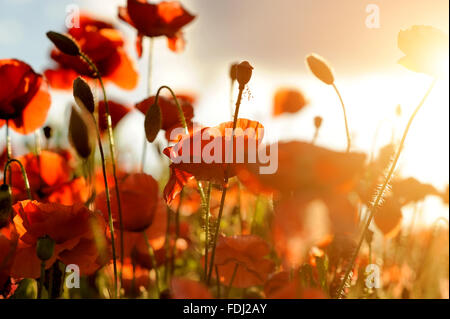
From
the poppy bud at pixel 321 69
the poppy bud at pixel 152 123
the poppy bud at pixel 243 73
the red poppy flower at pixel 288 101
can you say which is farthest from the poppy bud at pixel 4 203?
the red poppy flower at pixel 288 101

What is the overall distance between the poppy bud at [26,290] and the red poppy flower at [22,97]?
0.25m

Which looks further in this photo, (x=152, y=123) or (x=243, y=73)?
(x=152, y=123)

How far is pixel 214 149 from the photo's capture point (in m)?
0.55

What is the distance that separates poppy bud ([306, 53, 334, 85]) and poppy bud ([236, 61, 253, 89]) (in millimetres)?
173

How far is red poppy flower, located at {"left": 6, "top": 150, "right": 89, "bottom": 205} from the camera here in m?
0.83

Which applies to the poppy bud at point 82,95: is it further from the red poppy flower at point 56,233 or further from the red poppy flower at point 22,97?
the red poppy flower at point 22,97

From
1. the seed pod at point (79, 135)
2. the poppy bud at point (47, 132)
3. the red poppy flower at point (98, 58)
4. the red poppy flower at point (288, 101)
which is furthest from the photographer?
the red poppy flower at point (288, 101)

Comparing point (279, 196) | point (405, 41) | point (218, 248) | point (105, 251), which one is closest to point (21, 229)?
point (105, 251)

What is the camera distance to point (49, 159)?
930 mm

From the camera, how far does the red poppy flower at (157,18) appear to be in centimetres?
109

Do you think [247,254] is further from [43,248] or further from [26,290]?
[26,290]

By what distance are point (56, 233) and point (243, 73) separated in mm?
302

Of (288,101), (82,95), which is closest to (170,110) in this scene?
(82,95)

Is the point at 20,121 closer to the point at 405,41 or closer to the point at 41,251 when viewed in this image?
the point at 41,251
